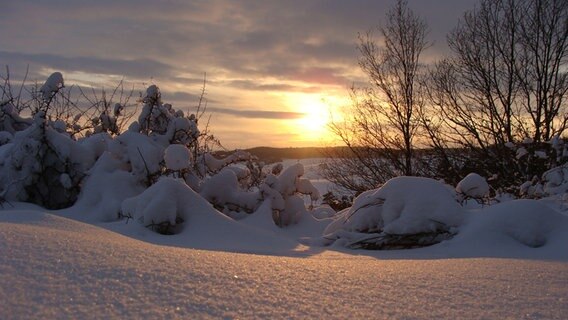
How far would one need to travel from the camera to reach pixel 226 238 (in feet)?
12.5

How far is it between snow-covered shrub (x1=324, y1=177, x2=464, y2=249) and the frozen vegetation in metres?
0.01

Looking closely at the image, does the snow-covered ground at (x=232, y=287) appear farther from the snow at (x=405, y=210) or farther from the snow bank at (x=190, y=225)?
the snow at (x=405, y=210)

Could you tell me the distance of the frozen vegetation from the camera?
1634 mm

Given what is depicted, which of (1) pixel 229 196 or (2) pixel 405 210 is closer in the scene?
(2) pixel 405 210

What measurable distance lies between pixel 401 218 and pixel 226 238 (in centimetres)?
151

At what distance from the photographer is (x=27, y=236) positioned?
2.19 meters

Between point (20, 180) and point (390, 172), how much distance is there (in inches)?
393

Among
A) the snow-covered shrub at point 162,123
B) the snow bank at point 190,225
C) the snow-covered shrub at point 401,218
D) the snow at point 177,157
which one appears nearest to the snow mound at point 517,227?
the snow-covered shrub at point 401,218

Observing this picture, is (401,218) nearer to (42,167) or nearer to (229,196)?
(229,196)

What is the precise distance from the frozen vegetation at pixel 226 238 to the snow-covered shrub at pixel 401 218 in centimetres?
1

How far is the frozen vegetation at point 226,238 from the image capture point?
1.63 metres

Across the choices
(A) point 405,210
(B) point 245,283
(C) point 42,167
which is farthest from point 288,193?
(B) point 245,283

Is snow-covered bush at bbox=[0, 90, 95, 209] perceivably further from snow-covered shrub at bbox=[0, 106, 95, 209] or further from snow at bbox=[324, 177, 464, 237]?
snow at bbox=[324, 177, 464, 237]

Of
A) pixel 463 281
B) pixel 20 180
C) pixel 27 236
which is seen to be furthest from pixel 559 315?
pixel 20 180
